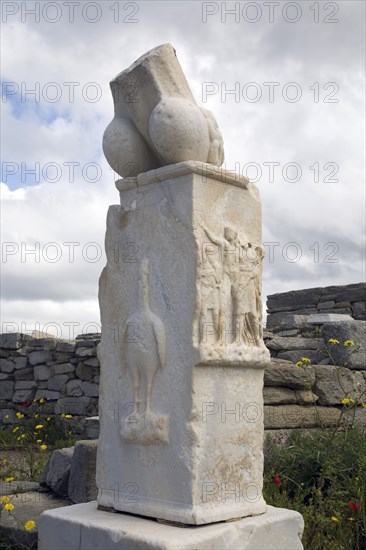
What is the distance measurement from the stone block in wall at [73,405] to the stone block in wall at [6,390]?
3.02 ft

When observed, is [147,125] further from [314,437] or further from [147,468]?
[314,437]

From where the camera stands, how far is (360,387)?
6160 millimetres

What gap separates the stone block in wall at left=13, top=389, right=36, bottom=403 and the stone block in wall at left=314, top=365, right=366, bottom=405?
4.58 m

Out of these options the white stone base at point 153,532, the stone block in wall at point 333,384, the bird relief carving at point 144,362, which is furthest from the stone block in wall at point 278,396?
the bird relief carving at point 144,362

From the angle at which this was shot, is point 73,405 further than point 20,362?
No

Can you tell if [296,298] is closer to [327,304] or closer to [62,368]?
[327,304]

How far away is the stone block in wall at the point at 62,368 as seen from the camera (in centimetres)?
Result: 881

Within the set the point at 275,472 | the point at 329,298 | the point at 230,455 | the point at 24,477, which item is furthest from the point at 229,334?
the point at 329,298

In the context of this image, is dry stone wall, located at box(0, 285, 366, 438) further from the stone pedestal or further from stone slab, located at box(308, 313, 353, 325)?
the stone pedestal

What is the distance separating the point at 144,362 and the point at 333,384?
3.36 m

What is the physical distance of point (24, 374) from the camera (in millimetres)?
9242

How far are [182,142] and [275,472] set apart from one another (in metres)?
2.54

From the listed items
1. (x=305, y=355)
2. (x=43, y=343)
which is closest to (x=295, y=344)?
(x=305, y=355)

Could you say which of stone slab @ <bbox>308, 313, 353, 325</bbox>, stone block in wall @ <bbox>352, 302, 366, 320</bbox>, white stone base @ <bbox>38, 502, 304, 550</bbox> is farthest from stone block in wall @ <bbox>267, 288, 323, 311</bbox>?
white stone base @ <bbox>38, 502, 304, 550</bbox>
